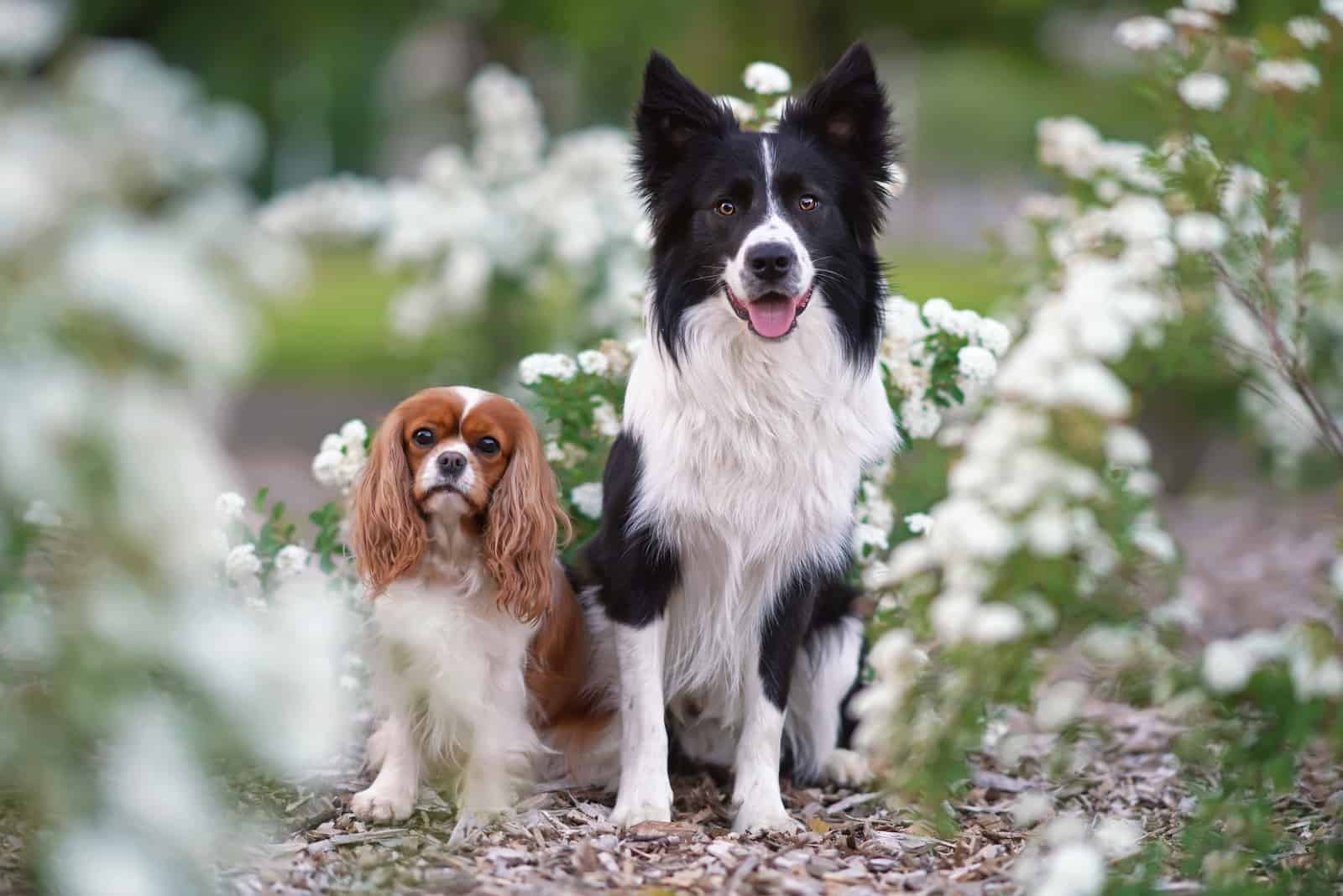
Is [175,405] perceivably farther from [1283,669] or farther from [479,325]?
[479,325]

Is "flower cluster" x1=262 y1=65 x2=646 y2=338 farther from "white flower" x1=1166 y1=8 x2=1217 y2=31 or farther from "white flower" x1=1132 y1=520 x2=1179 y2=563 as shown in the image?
"white flower" x1=1132 y1=520 x2=1179 y2=563

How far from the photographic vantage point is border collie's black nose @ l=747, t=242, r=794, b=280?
11.5ft

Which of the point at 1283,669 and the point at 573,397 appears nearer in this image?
the point at 1283,669

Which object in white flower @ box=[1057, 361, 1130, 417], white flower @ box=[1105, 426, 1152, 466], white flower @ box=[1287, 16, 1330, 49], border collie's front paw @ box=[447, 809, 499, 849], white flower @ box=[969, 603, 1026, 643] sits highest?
white flower @ box=[1287, 16, 1330, 49]

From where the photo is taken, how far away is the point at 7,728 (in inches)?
93.0

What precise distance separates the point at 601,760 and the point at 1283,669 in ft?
6.43

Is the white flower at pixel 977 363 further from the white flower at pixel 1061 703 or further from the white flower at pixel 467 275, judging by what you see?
the white flower at pixel 467 275

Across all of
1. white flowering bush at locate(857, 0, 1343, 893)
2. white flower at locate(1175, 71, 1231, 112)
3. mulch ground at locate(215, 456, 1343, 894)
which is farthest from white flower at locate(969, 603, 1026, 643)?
white flower at locate(1175, 71, 1231, 112)

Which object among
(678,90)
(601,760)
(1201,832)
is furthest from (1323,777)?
(678,90)

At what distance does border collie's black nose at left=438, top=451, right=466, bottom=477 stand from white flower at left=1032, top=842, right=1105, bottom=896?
1.76 metres

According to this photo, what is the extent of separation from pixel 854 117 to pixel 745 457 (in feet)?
3.15

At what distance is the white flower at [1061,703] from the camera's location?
8.62 ft

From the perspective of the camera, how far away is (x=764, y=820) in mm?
3705

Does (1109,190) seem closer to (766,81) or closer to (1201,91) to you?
(1201,91)
